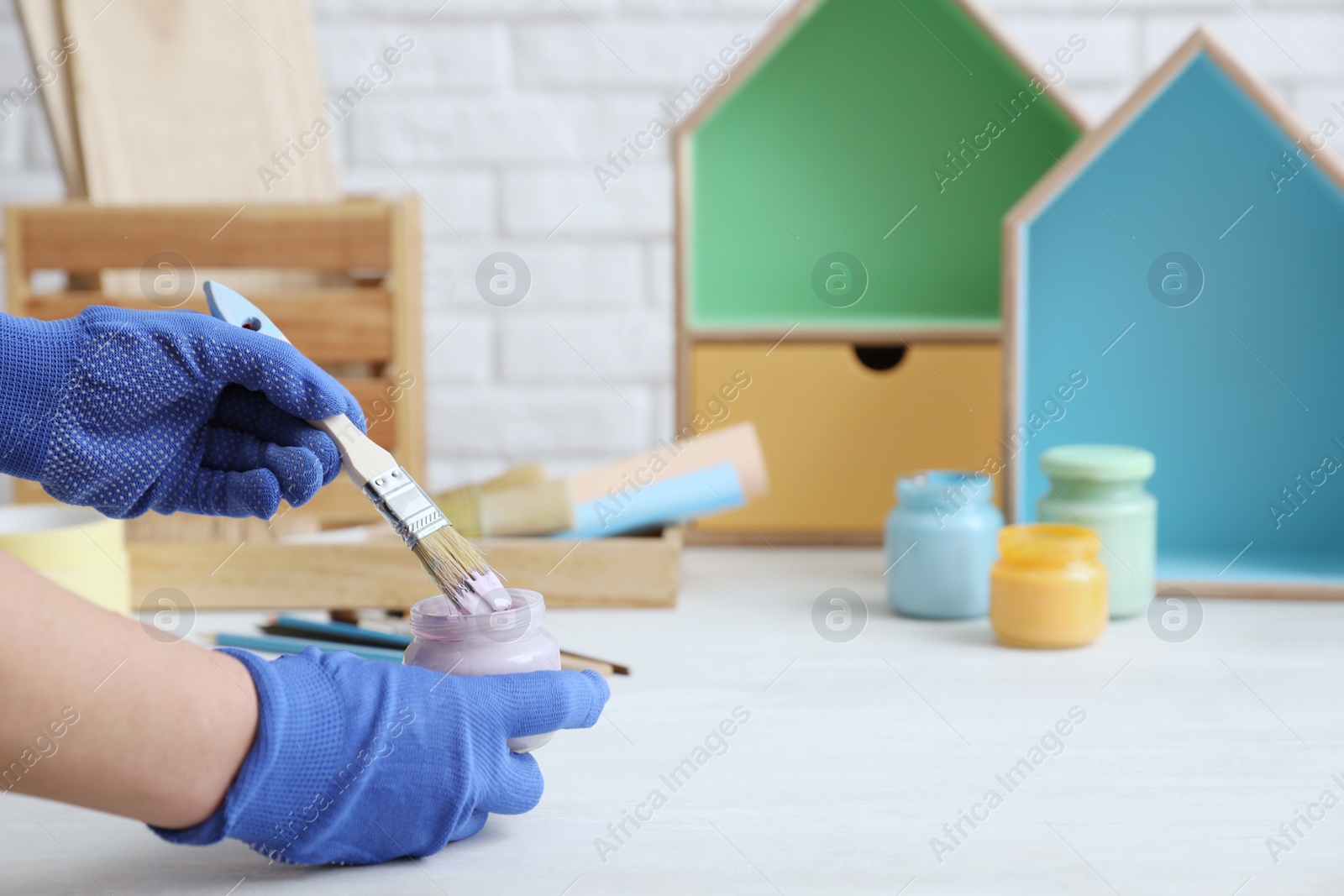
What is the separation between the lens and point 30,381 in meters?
0.60

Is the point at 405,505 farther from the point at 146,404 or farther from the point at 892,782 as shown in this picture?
the point at 892,782

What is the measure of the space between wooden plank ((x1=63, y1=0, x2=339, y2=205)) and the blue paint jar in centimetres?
73

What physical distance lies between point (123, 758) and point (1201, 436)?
3.06ft

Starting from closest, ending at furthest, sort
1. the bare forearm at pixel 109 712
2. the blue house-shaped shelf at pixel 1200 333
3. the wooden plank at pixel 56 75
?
the bare forearm at pixel 109 712 < the blue house-shaped shelf at pixel 1200 333 < the wooden plank at pixel 56 75

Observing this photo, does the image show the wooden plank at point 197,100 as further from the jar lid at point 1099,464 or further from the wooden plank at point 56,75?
the jar lid at point 1099,464

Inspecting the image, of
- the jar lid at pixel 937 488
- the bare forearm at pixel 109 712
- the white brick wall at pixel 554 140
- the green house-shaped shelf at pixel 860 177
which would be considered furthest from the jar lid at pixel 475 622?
the white brick wall at pixel 554 140

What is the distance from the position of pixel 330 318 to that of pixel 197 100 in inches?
13.2

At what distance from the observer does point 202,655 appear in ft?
1.65

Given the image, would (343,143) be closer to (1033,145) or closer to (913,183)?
(913,183)

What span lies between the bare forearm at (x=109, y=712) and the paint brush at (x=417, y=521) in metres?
0.13

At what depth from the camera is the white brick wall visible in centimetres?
147

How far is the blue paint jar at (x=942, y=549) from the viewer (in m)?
0.92

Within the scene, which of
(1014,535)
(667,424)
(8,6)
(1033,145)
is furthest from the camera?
(667,424)

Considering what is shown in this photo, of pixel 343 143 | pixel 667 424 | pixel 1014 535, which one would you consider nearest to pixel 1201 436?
pixel 1014 535
